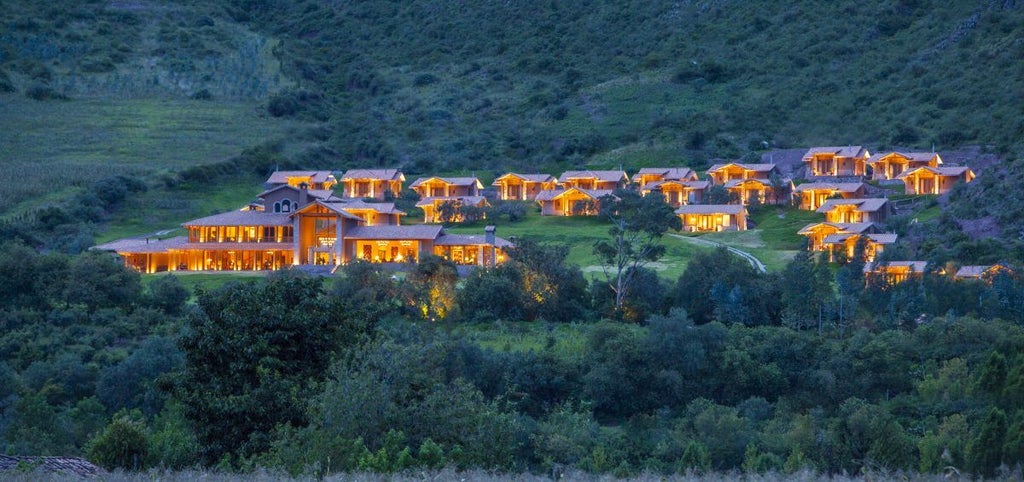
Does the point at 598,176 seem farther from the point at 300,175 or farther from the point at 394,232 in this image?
the point at 394,232

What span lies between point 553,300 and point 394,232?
12910 mm

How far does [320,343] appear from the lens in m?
22.2

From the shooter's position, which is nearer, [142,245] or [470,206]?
[142,245]

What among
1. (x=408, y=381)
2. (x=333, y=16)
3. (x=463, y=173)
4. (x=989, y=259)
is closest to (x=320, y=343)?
(x=408, y=381)

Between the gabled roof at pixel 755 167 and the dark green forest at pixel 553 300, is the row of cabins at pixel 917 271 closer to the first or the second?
the dark green forest at pixel 553 300

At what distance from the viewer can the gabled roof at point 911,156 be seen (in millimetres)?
68812

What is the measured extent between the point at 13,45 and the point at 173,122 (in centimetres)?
2510

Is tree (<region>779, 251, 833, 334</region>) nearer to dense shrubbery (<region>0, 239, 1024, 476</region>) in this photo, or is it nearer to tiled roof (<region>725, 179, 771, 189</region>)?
dense shrubbery (<region>0, 239, 1024, 476</region>)

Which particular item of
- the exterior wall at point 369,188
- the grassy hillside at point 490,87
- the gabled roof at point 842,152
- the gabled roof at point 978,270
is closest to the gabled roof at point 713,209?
the grassy hillside at point 490,87

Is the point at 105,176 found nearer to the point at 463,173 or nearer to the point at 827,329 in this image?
the point at 463,173

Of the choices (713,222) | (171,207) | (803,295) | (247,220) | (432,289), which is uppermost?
(171,207)

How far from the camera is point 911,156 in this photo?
69500mm

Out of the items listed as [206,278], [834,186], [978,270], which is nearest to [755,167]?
[834,186]

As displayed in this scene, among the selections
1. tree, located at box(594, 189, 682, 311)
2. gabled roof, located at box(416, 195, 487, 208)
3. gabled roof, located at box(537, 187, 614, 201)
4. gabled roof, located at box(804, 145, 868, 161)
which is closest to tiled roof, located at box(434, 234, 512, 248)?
tree, located at box(594, 189, 682, 311)
